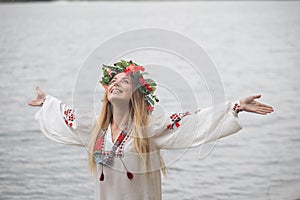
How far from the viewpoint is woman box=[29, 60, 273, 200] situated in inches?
159

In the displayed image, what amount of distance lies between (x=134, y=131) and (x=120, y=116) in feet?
0.50

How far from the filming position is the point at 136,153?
4031 millimetres

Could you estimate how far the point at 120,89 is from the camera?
408cm

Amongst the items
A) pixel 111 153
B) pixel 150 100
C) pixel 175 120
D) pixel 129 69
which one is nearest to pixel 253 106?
pixel 175 120

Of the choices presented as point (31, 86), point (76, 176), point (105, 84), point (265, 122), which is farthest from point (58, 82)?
point (105, 84)

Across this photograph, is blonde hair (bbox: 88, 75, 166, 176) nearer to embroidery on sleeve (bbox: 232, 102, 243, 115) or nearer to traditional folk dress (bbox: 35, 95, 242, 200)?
traditional folk dress (bbox: 35, 95, 242, 200)

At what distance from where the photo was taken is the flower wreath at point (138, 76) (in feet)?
13.6

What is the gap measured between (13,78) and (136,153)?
34.2 feet

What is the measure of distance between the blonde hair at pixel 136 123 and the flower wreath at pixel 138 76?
0.03m

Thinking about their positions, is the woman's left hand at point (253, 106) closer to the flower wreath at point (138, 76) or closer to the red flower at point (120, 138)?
the flower wreath at point (138, 76)

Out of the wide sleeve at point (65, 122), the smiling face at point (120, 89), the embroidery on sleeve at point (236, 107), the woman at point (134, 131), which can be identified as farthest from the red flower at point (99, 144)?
the embroidery on sleeve at point (236, 107)

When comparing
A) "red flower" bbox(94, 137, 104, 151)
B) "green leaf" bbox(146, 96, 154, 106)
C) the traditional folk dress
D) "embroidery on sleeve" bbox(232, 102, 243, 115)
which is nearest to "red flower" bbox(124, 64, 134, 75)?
"green leaf" bbox(146, 96, 154, 106)

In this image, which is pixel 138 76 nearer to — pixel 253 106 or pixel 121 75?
pixel 121 75

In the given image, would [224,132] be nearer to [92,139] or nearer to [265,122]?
[92,139]
